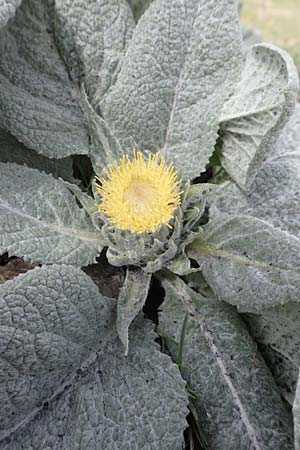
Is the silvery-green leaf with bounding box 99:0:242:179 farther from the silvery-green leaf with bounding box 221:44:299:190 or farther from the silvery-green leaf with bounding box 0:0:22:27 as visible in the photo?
the silvery-green leaf with bounding box 0:0:22:27

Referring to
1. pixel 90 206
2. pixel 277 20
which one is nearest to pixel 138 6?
pixel 90 206

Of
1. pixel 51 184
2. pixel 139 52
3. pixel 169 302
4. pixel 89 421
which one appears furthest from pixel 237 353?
pixel 139 52

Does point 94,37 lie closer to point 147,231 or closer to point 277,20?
point 147,231

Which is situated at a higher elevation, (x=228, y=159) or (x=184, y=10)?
(x=184, y=10)

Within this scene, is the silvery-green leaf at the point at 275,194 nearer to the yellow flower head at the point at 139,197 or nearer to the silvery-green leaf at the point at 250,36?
the yellow flower head at the point at 139,197

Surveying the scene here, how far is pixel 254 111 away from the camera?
3.05 ft

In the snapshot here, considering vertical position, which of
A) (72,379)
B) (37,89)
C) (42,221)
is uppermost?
(37,89)

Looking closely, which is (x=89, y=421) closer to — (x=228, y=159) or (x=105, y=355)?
(x=105, y=355)

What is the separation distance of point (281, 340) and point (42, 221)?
14.4 inches

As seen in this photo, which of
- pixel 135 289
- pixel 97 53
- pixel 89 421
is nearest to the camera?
pixel 89 421

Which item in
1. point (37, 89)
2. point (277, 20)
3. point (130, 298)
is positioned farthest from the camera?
point (277, 20)

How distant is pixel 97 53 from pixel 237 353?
49 centimetres

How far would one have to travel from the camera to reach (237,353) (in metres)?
0.87

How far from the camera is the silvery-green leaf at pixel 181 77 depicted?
94cm
